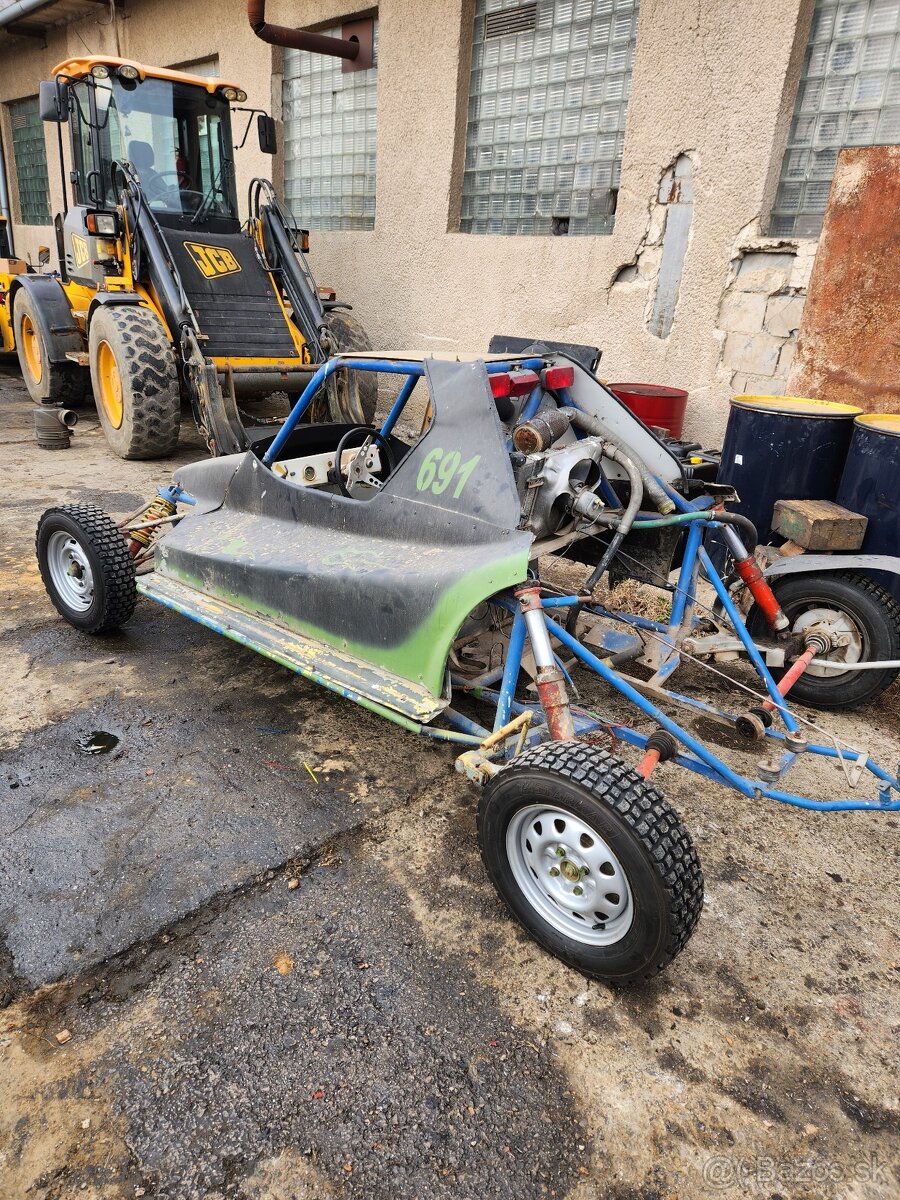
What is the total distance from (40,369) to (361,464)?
7.09m

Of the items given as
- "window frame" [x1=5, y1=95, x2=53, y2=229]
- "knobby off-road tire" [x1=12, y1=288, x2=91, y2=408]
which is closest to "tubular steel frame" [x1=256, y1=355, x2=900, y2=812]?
"knobby off-road tire" [x1=12, y1=288, x2=91, y2=408]

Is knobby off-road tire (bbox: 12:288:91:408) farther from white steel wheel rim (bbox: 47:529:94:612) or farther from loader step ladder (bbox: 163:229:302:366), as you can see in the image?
white steel wheel rim (bbox: 47:529:94:612)

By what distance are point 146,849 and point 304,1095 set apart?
1154 mm

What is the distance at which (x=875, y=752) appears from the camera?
140 inches

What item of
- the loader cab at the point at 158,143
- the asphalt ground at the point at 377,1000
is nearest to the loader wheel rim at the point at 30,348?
the loader cab at the point at 158,143

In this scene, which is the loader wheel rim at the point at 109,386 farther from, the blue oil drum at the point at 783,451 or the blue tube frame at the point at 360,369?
the blue oil drum at the point at 783,451

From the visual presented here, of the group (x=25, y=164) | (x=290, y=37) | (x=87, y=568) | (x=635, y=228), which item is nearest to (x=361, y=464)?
(x=87, y=568)

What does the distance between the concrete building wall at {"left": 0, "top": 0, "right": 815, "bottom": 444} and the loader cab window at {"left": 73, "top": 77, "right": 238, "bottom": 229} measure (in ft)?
5.85

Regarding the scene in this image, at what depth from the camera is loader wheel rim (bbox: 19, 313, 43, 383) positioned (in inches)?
366

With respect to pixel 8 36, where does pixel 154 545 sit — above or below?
below

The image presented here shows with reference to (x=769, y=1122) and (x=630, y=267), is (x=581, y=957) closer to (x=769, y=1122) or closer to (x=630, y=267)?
(x=769, y=1122)

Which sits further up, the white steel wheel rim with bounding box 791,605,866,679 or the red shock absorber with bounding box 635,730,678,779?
the red shock absorber with bounding box 635,730,678,779

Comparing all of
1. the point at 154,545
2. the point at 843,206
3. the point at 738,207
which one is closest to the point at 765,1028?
the point at 154,545

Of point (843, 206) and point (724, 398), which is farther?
point (724, 398)
